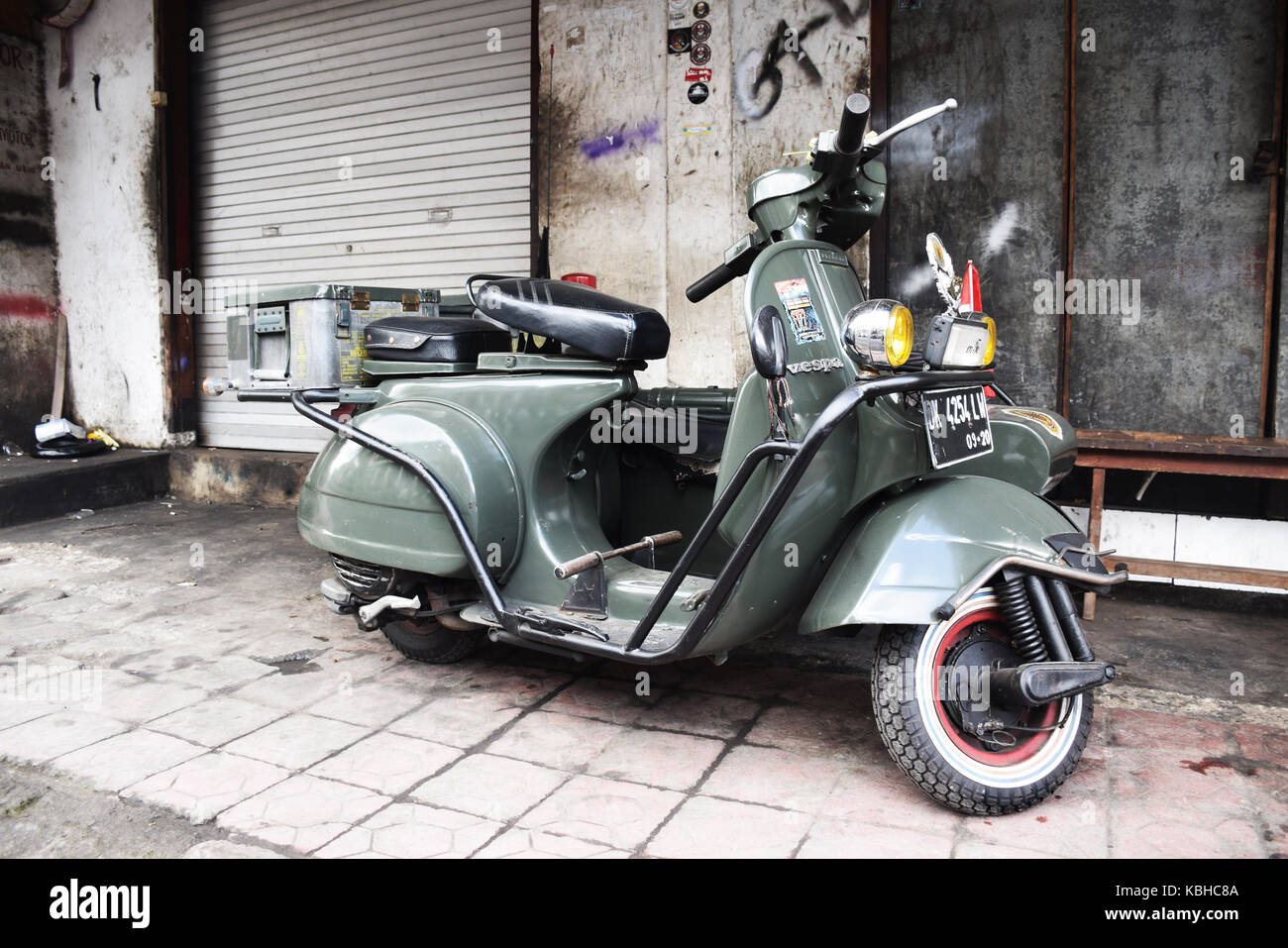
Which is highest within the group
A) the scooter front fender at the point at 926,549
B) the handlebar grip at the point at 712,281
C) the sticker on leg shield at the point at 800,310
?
the handlebar grip at the point at 712,281

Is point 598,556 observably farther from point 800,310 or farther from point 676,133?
point 676,133

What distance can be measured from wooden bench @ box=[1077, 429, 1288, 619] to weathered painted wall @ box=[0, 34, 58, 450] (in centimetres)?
721

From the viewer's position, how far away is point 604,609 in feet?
9.29

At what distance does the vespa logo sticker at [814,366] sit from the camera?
2438 mm

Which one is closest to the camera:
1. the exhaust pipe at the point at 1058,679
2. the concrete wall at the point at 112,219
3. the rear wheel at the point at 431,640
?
the exhaust pipe at the point at 1058,679

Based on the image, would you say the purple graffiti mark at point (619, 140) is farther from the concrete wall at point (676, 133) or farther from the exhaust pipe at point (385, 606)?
the exhaust pipe at point (385, 606)

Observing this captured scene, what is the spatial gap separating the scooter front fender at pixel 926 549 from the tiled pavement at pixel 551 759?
0.51 meters

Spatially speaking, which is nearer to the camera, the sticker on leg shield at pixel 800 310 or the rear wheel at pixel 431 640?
the sticker on leg shield at pixel 800 310

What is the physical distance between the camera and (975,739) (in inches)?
89.5

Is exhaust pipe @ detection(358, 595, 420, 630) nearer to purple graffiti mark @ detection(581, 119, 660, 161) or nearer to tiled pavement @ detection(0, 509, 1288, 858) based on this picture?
tiled pavement @ detection(0, 509, 1288, 858)

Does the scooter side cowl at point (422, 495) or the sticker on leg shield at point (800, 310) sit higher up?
the sticker on leg shield at point (800, 310)

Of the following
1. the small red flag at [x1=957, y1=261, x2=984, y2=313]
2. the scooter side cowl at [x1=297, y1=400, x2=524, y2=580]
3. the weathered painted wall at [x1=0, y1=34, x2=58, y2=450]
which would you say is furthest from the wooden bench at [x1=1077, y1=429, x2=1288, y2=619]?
the weathered painted wall at [x1=0, y1=34, x2=58, y2=450]

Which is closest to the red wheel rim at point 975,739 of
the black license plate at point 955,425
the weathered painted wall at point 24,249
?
the black license plate at point 955,425
